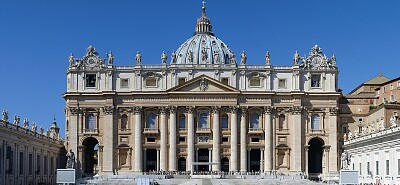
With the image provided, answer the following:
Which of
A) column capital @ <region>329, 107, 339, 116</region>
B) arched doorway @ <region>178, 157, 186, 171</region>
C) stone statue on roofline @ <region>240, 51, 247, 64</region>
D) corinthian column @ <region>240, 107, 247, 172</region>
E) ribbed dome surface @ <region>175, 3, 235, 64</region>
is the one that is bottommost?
arched doorway @ <region>178, 157, 186, 171</region>

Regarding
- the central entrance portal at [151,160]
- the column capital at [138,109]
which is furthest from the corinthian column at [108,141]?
the central entrance portal at [151,160]

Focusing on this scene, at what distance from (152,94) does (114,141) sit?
9.69 meters

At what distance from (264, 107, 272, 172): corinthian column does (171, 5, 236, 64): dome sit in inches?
1204

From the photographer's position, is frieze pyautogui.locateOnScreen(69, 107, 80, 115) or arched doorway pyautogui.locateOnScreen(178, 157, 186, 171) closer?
frieze pyautogui.locateOnScreen(69, 107, 80, 115)

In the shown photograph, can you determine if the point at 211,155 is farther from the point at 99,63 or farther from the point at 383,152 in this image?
the point at 383,152

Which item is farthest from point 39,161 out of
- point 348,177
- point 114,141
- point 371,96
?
point 371,96

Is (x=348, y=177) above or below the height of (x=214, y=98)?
below

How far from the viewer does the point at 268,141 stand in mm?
122500

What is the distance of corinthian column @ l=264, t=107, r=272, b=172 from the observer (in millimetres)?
122125

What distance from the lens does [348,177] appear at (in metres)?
64.9

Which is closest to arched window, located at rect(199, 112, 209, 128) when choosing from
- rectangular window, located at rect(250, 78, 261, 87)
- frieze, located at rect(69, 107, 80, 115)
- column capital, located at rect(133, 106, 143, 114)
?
rectangular window, located at rect(250, 78, 261, 87)

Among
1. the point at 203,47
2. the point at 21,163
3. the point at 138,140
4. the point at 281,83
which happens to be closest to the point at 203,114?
the point at 138,140

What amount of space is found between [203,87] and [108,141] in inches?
687

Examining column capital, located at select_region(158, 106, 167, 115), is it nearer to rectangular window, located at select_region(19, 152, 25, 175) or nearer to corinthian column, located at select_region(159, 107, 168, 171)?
corinthian column, located at select_region(159, 107, 168, 171)
